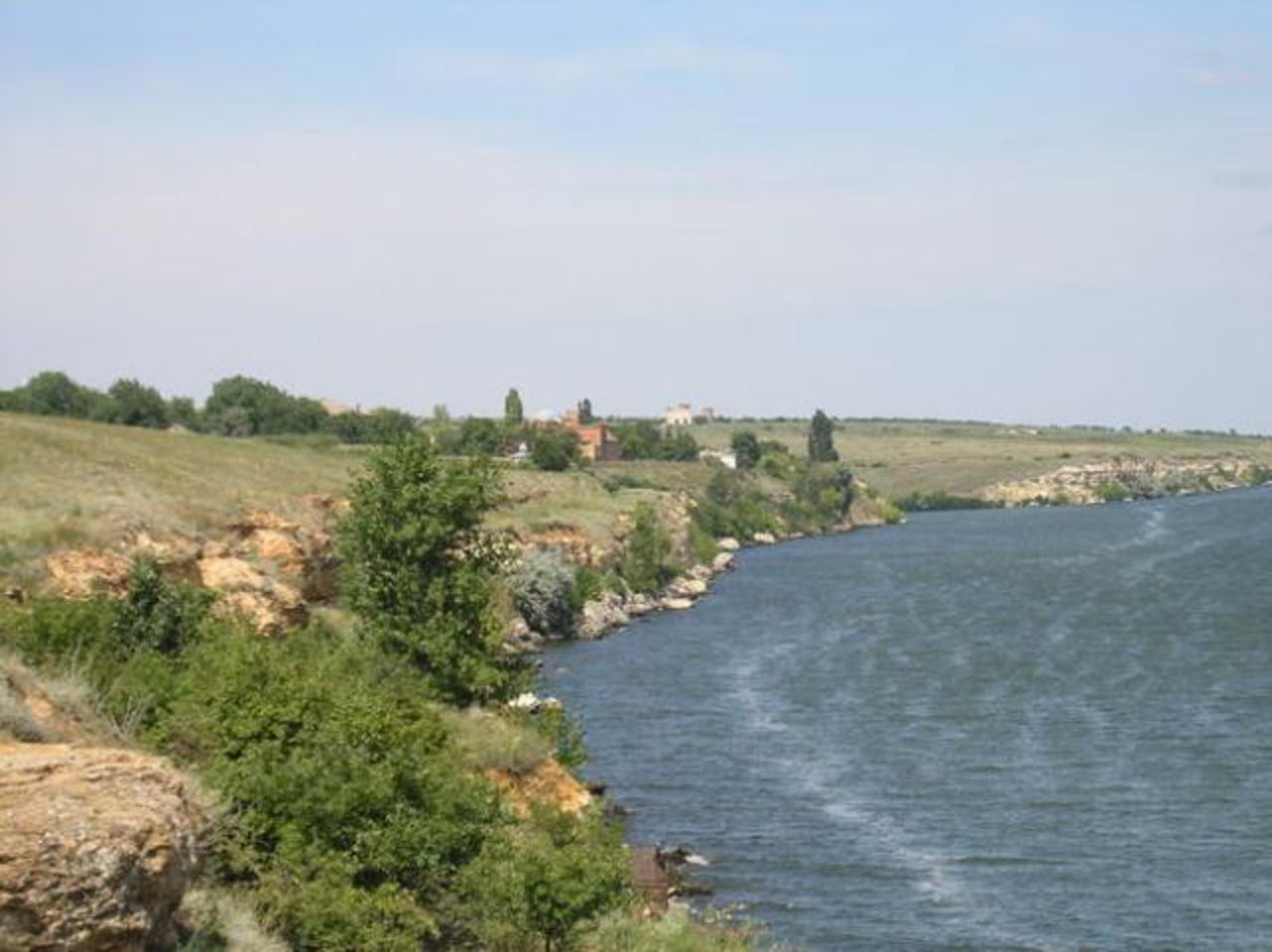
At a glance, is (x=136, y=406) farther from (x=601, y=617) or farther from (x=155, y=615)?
(x=155, y=615)

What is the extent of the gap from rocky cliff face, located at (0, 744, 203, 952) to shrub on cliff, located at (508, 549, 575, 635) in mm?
68931

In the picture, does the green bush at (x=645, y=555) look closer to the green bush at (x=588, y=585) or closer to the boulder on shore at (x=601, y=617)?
the green bush at (x=588, y=585)

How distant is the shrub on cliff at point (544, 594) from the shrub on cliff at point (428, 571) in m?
44.3

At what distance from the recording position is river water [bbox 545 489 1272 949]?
35.3 metres

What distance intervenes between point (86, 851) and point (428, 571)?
83.7 feet

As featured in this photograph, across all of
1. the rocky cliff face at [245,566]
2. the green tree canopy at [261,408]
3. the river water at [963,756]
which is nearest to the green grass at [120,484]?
the rocky cliff face at [245,566]

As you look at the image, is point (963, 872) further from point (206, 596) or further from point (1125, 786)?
point (206, 596)

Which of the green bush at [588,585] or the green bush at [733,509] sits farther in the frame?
the green bush at [733,509]

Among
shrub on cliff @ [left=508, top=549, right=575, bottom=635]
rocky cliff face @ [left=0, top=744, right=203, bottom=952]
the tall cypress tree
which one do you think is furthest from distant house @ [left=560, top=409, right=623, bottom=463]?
rocky cliff face @ [left=0, top=744, right=203, bottom=952]

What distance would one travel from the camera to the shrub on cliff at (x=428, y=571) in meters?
37.1

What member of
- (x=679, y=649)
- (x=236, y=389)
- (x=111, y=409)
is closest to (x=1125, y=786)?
(x=679, y=649)

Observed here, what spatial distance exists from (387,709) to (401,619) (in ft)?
42.3

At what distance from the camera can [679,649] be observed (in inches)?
3135

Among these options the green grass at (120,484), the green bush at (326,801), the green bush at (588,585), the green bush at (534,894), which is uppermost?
the green grass at (120,484)
